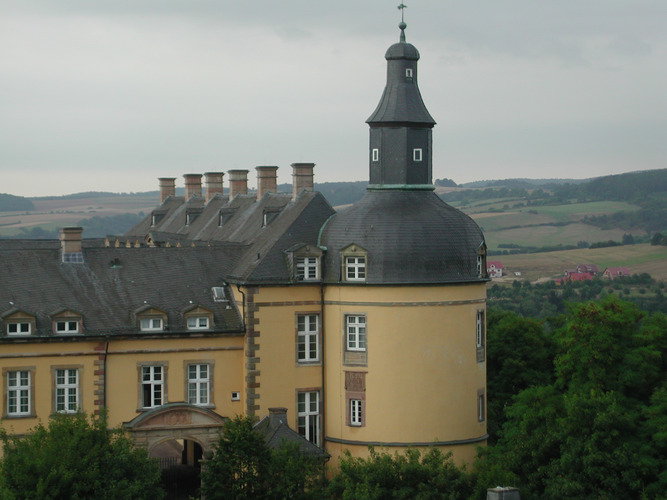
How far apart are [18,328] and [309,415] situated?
12.6m

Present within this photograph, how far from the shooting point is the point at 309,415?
5688cm

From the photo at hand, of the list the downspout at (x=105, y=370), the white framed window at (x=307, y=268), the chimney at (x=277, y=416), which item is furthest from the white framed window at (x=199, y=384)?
the white framed window at (x=307, y=268)

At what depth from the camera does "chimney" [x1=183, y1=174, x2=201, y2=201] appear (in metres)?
99.0

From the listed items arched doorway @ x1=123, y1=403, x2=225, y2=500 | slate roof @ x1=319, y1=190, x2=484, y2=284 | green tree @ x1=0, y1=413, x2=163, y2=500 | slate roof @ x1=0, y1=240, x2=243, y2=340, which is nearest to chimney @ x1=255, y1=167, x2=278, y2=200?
slate roof @ x1=0, y1=240, x2=243, y2=340

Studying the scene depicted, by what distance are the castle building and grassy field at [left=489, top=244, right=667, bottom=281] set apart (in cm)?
7499

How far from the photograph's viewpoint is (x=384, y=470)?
47.4 m

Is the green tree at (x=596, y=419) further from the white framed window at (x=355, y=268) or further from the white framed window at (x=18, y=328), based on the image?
the white framed window at (x=18, y=328)

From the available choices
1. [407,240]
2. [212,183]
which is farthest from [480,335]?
[212,183]

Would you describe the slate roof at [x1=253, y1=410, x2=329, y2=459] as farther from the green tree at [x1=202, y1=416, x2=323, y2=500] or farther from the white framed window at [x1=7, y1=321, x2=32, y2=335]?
the white framed window at [x1=7, y1=321, x2=32, y2=335]

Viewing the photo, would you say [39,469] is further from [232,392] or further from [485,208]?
[485,208]

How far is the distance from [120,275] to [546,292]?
230ft

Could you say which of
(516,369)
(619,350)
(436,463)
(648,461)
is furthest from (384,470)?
(516,369)

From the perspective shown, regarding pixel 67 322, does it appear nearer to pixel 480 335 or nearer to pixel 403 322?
pixel 403 322

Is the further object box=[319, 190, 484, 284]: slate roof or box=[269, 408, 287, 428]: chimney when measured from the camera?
box=[269, 408, 287, 428]: chimney
